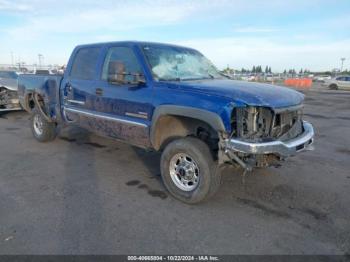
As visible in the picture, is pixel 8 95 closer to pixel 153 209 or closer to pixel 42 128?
pixel 42 128

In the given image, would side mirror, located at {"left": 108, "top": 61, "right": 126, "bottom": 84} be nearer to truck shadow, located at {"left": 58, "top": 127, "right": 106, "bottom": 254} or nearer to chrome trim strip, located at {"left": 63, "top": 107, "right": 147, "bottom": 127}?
chrome trim strip, located at {"left": 63, "top": 107, "right": 147, "bottom": 127}

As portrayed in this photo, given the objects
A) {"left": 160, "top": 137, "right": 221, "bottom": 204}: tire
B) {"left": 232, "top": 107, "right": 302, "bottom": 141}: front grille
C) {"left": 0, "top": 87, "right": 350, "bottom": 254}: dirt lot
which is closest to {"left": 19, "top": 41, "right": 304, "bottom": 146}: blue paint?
{"left": 232, "top": 107, "right": 302, "bottom": 141}: front grille

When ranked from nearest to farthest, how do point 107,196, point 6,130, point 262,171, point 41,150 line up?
1. point 107,196
2. point 262,171
3. point 41,150
4. point 6,130

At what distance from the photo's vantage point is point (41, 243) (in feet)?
9.97

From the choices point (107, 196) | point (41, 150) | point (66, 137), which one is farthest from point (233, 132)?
point (66, 137)

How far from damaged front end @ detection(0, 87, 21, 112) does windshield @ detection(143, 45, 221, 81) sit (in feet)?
25.9

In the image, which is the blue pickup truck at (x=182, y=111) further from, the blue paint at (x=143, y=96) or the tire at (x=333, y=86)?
the tire at (x=333, y=86)

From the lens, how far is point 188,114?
381 cm

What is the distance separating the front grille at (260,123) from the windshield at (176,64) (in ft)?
4.13

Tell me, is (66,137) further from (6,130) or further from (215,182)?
(215,182)

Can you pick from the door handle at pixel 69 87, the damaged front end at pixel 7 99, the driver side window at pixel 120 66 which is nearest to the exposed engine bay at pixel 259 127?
the driver side window at pixel 120 66

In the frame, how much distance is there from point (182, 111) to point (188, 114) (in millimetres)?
97

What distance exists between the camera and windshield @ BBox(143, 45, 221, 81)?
4.52 m

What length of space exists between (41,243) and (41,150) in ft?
12.4
